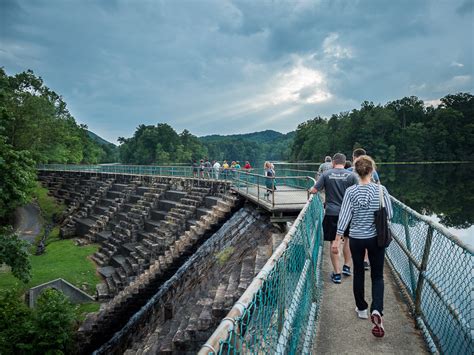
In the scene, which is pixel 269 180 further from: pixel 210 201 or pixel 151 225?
pixel 151 225

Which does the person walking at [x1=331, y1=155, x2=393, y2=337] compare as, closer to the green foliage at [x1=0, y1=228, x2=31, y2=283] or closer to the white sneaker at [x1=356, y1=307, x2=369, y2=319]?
the white sneaker at [x1=356, y1=307, x2=369, y2=319]

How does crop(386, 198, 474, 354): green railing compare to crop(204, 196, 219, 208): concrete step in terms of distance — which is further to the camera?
crop(204, 196, 219, 208): concrete step

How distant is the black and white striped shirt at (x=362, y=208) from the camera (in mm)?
3553

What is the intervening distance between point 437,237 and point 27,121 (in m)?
44.3

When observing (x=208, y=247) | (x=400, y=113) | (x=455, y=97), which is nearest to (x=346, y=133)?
(x=400, y=113)

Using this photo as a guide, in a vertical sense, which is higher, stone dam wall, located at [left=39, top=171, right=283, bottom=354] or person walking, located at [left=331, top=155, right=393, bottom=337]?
person walking, located at [left=331, top=155, right=393, bottom=337]

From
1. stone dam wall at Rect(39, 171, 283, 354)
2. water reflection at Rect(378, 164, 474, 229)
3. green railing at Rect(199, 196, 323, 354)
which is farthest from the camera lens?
water reflection at Rect(378, 164, 474, 229)

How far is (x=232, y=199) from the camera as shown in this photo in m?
14.6

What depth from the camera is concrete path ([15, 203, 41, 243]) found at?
995 inches

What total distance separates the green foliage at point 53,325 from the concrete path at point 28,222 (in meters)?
17.8

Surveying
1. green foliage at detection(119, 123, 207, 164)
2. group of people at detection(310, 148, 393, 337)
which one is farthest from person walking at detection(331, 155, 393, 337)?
green foliage at detection(119, 123, 207, 164)

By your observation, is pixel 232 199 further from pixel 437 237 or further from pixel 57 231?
pixel 57 231

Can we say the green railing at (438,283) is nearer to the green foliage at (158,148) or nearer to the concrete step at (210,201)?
the concrete step at (210,201)

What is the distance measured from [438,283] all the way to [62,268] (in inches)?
711
